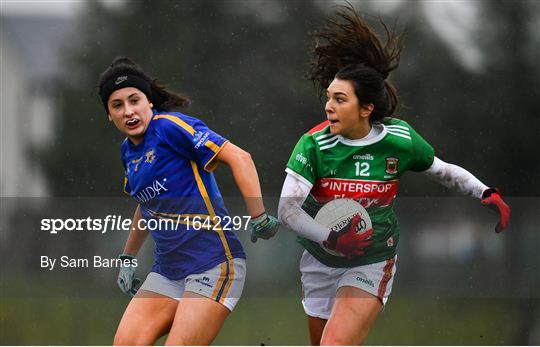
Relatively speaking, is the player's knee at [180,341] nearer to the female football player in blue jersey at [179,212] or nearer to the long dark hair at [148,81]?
the female football player in blue jersey at [179,212]

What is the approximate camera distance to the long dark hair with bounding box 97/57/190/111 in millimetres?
3840

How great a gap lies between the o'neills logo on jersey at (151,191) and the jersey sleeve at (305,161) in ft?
1.68

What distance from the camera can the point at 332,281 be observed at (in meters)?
4.06

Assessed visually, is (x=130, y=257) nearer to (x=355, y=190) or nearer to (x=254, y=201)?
(x=254, y=201)

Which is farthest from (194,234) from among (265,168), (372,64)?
(265,168)

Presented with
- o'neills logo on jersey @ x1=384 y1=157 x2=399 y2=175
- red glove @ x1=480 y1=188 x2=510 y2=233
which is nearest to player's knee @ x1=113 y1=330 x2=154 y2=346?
o'neills logo on jersey @ x1=384 y1=157 x2=399 y2=175

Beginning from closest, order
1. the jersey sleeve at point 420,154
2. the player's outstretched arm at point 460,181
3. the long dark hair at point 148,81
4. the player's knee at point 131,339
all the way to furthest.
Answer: the player's knee at point 131,339 → the long dark hair at point 148,81 → the jersey sleeve at point 420,154 → the player's outstretched arm at point 460,181

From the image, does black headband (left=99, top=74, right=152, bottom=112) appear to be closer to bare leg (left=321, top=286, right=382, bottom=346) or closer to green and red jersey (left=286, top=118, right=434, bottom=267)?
green and red jersey (left=286, top=118, right=434, bottom=267)

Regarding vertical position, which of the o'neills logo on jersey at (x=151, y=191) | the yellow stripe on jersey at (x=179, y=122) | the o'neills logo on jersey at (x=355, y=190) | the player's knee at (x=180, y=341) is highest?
the yellow stripe on jersey at (x=179, y=122)

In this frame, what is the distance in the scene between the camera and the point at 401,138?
3.94 metres

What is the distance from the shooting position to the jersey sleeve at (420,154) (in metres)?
3.98

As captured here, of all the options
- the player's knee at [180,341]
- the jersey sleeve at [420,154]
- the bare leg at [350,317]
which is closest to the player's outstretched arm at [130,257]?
the player's knee at [180,341]

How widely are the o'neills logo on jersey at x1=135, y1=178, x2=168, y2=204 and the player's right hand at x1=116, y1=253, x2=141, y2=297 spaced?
1.20 ft

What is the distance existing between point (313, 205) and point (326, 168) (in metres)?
0.18
